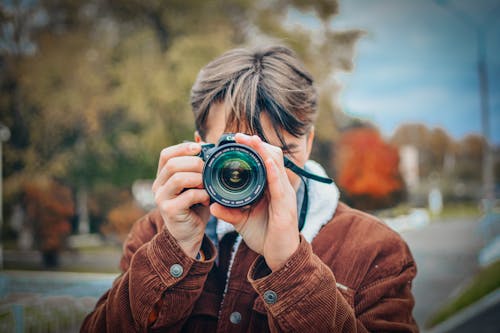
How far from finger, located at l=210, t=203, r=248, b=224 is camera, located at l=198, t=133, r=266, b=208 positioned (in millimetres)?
23

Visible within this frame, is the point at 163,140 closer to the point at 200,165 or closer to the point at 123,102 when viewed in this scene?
the point at 123,102

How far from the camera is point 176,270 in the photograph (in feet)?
3.68

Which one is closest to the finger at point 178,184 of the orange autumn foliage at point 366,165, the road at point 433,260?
the road at point 433,260

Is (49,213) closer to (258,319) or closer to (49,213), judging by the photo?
(49,213)

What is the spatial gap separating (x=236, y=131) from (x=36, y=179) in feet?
38.2

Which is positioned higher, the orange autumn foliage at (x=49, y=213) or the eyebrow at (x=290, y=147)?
the eyebrow at (x=290, y=147)

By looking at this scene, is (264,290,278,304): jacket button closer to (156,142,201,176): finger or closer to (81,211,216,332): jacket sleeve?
(81,211,216,332): jacket sleeve

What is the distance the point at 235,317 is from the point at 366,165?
1065 centimetres

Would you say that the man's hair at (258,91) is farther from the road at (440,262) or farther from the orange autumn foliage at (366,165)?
the orange autumn foliage at (366,165)

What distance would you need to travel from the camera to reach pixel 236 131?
1.18 m

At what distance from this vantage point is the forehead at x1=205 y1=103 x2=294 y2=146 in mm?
1181

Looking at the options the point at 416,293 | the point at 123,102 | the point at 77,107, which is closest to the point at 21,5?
the point at 77,107

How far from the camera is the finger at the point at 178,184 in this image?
1.11m

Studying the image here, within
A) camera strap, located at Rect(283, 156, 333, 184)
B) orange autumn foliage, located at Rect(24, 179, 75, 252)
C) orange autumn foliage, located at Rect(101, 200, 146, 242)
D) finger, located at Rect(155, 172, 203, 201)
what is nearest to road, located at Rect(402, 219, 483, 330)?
camera strap, located at Rect(283, 156, 333, 184)
